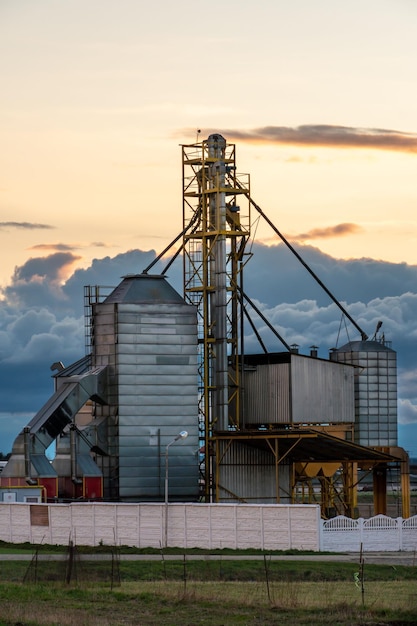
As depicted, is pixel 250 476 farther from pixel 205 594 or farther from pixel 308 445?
pixel 205 594

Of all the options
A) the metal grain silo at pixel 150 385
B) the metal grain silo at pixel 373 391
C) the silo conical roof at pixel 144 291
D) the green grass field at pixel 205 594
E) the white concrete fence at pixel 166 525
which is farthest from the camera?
the metal grain silo at pixel 373 391

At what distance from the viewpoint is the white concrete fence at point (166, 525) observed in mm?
60438

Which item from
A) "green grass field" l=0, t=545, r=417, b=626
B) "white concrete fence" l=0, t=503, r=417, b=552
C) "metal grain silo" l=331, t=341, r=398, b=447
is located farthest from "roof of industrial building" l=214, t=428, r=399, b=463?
"green grass field" l=0, t=545, r=417, b=626

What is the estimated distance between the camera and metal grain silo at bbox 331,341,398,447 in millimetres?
91375

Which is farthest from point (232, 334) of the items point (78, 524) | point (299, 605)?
point (299, 605)

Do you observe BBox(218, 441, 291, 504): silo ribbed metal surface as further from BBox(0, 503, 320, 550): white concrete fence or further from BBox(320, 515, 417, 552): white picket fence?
BBox(0, 503, 320, 550): white concrete fence

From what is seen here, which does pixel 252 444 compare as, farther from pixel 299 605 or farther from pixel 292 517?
pixel 299 605

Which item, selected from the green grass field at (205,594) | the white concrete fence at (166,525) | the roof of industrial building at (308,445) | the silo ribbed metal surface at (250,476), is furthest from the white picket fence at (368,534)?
the silo ribbed metal surface at (250,476)

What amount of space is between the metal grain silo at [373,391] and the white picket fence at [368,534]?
91.3ft

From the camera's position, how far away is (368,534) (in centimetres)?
6266

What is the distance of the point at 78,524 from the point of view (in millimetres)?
64250

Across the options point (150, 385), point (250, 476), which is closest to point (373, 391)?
→ point (250, 476)

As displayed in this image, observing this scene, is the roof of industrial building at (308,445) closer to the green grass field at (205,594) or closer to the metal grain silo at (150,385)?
the metal grain silo at (150,385)

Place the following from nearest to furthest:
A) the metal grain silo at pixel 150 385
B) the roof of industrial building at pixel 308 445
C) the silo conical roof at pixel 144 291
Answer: the roof of industrial building at pixel 308 445 < the metal grain silo at pixel 150 385 < the silo conical roof at pixel 144 291
